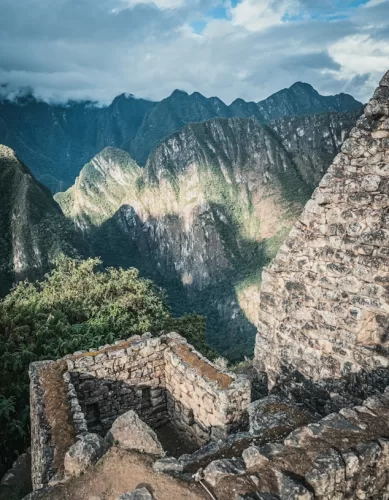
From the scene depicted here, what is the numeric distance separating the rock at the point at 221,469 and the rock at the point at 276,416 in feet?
2.80

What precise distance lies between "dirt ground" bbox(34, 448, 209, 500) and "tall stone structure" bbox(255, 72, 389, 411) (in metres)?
2.68

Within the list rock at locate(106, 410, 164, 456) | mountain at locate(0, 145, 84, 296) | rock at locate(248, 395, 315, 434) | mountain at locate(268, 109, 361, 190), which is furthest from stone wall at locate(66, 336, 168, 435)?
mountain at locate(268, 109, 361, 190)

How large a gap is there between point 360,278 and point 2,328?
34.6ft

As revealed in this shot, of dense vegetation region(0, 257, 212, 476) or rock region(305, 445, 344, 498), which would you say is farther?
dense vegetation region(0, 257, 212, 476)

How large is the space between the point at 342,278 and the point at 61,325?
966 cm

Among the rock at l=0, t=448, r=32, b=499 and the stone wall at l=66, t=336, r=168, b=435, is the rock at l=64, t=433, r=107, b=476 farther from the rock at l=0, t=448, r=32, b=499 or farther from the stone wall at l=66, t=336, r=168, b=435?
the rock at l=0, t=448, r=32, b=499

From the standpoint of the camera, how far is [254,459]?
313 cm

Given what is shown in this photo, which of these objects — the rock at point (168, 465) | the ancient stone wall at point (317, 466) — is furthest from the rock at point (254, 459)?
the rock at point (168, 465)

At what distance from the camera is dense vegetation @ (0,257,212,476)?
9.62 metres

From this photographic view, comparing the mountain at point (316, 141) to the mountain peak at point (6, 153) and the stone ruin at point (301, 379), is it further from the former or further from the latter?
the stone ruin at point (301, 379)

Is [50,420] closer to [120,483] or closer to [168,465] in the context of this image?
[120,483]

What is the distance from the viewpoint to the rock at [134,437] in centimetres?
392

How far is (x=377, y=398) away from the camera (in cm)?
392

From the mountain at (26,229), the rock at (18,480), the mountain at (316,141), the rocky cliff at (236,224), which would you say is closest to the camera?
the rock at (18,480)
